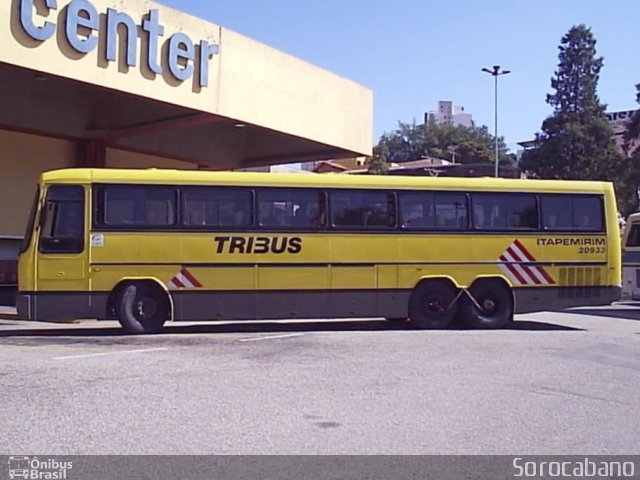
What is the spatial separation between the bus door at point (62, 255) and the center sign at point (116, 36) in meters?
4.45

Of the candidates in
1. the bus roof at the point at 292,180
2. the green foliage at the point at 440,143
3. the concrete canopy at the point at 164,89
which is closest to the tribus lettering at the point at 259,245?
the bus roof at the point at 292,180

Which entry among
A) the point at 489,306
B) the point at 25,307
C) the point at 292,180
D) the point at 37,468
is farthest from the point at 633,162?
the point at 37,468

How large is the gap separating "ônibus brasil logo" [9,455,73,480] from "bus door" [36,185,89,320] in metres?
8.40

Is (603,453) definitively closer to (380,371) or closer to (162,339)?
(380,371)

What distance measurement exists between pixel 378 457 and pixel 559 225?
38.3 ft

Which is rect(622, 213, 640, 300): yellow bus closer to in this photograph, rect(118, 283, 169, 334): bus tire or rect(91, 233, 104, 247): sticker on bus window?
rect(118, 283, 169, 334): bus tire

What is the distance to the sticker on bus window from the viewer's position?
1504 centimetres

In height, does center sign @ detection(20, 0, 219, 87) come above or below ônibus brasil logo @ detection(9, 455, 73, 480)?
above

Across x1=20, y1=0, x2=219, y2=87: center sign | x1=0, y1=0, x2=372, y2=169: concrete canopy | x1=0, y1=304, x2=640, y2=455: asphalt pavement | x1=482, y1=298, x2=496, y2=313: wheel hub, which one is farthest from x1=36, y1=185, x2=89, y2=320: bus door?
x1=482, y1=298, x2=496, y2=313: wheel hub

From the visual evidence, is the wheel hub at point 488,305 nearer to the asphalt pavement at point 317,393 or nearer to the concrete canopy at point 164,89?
the asphalt pavement at point 317,393

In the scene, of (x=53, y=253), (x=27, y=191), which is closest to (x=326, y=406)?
(x=53, y=253)

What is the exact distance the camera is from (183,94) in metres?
21.1

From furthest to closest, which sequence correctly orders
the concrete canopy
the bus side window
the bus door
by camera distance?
the bus side window, the concrete canopy, the bus door

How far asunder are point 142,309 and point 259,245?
2.48 metres
